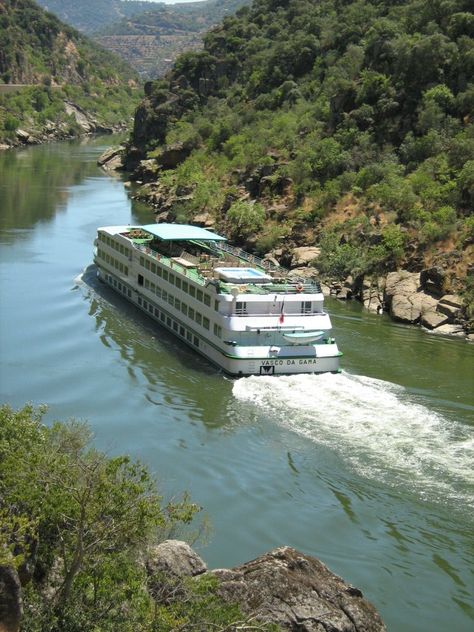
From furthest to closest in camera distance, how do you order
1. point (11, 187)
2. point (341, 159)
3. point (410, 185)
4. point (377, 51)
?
point (11, 187), point (377, 51), point (341, 159), point (410, 185)

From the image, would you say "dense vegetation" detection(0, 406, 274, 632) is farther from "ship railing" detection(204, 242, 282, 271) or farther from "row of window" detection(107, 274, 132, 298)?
"row of window" detection(107, 274, 132, 298)

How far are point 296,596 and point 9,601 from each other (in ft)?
18.3

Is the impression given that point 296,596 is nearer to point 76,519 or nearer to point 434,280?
point 76,519

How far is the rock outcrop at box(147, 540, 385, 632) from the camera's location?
51.3 ft

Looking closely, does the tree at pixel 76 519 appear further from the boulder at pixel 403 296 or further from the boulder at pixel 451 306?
the boulder at pixel 403 296

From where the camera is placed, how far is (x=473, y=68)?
64.4 metres

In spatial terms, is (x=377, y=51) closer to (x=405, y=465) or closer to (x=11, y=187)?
(x=11, y=187)

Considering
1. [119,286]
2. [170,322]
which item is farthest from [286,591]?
[119,286]

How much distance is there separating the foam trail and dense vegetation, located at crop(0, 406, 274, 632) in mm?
10940

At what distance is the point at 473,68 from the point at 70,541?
5794 cm

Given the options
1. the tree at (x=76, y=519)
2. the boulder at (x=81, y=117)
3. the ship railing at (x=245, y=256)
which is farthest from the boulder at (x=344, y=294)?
the boulder at (x=81, y=117)

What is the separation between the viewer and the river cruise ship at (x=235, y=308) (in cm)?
3419

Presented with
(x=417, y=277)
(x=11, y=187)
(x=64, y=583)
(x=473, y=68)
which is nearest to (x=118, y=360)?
(x=417, y=277)

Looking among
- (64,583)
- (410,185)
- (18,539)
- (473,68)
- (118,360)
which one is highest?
(473,68)
